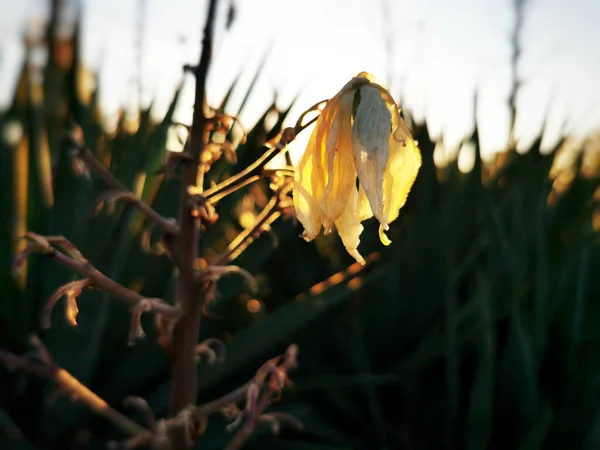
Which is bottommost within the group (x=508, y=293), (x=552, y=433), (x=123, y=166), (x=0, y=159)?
(x=552, y=433)

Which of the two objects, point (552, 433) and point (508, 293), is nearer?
point (552, 433)

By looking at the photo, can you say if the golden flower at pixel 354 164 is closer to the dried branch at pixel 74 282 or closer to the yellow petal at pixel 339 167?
→ the yellow petal at pixel 339 167

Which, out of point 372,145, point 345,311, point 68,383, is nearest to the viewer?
point 372,145

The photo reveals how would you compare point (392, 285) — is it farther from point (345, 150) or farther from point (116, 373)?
point (345, 150)

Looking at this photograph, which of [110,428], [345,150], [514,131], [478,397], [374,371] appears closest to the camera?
[345,150]

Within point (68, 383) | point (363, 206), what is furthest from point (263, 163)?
point (68, 383)

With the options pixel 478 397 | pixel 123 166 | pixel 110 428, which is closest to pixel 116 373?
pixel 110 428

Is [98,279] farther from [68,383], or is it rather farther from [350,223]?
[350,223]
